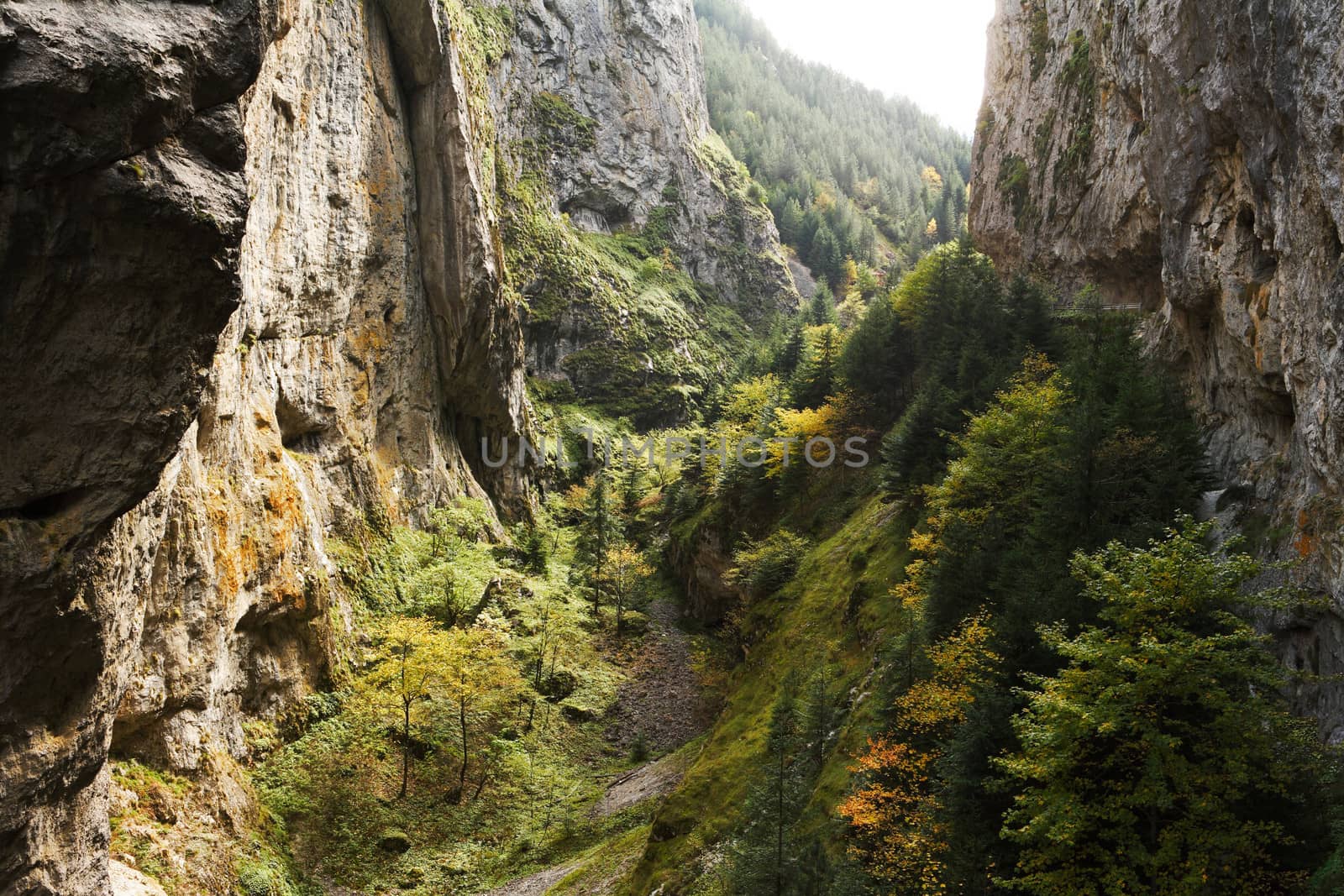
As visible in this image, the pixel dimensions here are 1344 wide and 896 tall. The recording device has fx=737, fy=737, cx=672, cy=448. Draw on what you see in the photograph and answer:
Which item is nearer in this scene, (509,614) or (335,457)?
(335,457)

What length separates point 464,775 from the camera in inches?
945

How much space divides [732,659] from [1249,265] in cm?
2203

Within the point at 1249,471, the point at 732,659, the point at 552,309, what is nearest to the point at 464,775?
the point at 732,659

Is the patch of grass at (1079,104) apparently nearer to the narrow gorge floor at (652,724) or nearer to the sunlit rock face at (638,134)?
the narrow gorge floor at (652,724)

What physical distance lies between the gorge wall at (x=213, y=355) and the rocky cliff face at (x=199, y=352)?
1.6 inches

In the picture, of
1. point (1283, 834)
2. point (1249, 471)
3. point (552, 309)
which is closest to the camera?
point (1283, 834)

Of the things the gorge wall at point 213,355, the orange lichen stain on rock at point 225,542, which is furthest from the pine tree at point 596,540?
the orange lichen stain on rock at point 225,542

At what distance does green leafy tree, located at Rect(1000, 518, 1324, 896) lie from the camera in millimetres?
8797

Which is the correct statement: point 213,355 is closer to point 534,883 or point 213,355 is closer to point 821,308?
point 534,883

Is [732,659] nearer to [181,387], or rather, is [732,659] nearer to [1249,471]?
[1249,471]

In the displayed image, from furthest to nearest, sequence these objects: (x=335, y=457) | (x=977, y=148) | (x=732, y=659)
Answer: (x=977, y=148), (x=732, y=659), (x=335, y=457)

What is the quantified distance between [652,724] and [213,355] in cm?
2400

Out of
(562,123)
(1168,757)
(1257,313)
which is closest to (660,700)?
(1168,757)

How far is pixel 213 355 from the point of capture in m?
10.6
